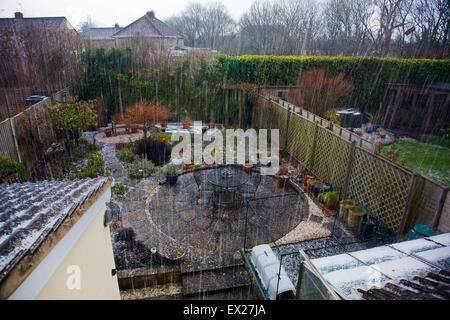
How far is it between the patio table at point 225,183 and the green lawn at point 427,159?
7.14 m

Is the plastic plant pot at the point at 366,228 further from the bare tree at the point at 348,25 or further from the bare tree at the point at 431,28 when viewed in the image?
the bare tree at the point at 348,25

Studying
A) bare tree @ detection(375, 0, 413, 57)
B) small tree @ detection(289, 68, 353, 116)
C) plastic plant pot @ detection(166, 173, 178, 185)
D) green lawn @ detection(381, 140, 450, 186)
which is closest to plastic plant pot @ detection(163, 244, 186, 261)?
plastic plant pot @ detection(166, 173, 178, 185)

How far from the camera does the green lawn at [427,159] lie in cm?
970

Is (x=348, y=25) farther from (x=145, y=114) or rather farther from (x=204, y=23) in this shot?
(x=145, y=114)

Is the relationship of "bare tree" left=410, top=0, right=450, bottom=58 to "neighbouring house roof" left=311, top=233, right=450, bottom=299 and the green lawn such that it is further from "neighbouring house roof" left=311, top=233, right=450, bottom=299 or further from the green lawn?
"neighbouring house roof" left=311, top=233, right=450, bottom=299

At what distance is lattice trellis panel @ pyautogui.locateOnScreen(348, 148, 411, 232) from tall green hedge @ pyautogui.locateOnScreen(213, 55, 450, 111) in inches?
376

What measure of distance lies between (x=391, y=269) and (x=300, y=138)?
7411 millimetres

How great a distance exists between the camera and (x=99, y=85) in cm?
1466

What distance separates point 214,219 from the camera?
21.8 feet

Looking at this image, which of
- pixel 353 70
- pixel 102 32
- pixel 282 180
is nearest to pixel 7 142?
pixel 282 180

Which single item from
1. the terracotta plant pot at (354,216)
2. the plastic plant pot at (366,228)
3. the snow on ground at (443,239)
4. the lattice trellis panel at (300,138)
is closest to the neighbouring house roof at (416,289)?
the snow on ground at (443,239)

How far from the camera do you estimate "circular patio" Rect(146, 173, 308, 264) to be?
5.82 metres

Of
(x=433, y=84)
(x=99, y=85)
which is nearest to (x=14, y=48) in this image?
(x=99, y=85)
